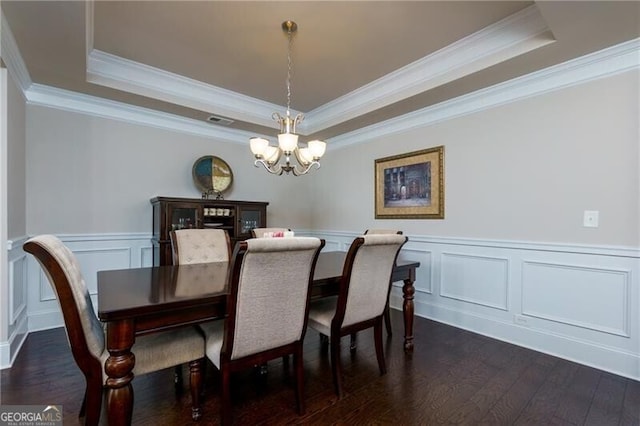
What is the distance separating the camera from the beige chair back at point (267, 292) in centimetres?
145

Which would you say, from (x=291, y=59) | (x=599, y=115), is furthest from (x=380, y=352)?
A: (x=291, y=59)

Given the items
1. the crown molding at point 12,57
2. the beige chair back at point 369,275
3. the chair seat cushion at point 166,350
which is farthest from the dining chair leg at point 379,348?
the crown molding at point 12,57

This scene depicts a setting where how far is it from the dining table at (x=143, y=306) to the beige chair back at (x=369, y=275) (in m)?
0.14

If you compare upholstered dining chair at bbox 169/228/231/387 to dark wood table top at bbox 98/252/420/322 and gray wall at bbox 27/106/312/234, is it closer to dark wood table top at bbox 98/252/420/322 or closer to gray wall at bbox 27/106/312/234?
dark wood table top at bbox 98/252/420/322

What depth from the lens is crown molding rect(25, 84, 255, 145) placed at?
3.02 meters

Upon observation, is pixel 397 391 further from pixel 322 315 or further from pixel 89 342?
pixel 89 342

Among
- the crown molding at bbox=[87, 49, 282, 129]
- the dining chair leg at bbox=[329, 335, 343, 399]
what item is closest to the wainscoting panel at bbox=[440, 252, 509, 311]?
the dining chair leg at bbox=[329, 335, 343, 399]

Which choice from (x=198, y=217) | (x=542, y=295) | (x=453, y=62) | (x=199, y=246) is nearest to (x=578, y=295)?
(x=542, y=295)

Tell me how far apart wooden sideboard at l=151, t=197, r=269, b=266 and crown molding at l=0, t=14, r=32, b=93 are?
1.43m

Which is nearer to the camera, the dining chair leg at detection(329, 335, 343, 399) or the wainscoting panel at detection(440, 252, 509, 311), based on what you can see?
the dining chair leg at detection(329, 335, 343, 399)

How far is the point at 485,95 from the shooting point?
3.00m

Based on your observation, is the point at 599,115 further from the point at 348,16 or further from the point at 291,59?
the point at 291,59

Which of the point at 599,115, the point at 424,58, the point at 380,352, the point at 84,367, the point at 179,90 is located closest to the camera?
the point at 84,367

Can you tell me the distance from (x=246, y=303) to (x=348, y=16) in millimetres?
2103
